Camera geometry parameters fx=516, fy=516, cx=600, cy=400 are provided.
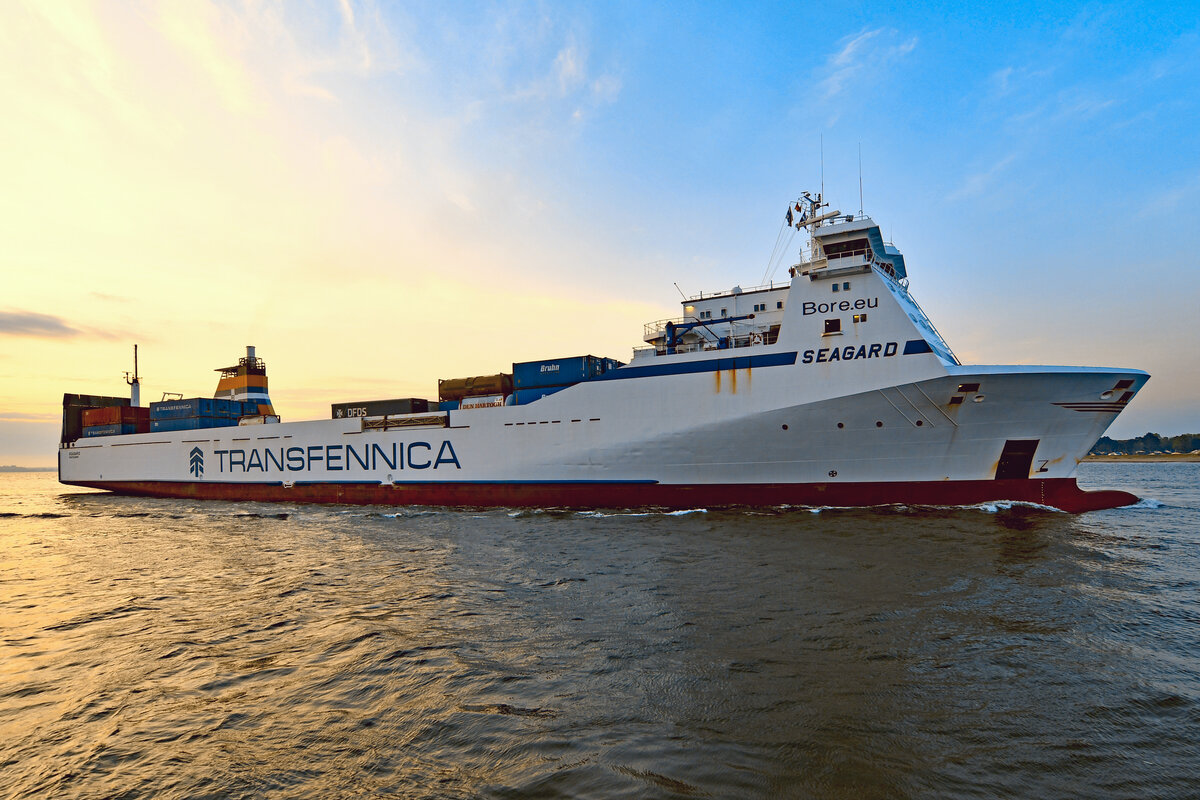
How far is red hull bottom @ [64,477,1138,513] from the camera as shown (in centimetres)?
1617

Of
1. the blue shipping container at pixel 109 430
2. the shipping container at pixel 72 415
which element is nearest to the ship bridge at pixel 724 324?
the blue shipping container at pixel 109 430

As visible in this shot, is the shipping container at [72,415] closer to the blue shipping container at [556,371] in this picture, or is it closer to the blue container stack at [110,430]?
the blue container stack at [110,430]

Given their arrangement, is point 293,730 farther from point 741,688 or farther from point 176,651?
point 741,688

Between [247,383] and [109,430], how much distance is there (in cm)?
1055

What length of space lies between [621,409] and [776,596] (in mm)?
11858

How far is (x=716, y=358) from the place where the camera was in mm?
18641

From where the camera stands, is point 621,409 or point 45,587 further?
point 621,409

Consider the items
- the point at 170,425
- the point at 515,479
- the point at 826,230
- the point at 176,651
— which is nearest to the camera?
the point at 176,651

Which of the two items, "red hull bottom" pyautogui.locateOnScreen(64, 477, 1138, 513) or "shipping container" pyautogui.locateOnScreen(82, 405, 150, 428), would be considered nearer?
"red hull bottom" pyautogui.locateOnScreen(64, 477, 1138, 513)

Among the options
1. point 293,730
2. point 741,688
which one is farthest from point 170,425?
point 741,688

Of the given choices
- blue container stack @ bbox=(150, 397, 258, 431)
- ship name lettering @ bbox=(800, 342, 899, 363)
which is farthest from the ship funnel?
ship name lettering @ bbox=(800, 342, 899, 363)

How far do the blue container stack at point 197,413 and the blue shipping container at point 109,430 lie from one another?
9.72 ft

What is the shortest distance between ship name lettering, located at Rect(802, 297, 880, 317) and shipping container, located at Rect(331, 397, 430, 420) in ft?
59.3

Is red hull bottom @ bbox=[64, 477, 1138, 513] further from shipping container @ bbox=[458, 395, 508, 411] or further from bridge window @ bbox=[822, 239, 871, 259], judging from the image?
bridge window @ bbox=[822, 239, 871, 259]
